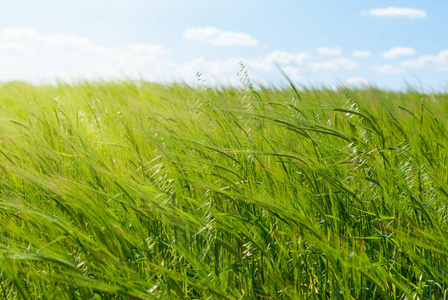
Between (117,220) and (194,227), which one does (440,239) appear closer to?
(194,227)

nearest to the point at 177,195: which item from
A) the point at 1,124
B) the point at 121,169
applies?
the point at 121,169

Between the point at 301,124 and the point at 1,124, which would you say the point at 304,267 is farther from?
the point at 1,124

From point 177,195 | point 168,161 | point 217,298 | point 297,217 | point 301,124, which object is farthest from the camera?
point 301,124

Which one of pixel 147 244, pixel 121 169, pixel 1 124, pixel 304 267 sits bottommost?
pixel 304 267

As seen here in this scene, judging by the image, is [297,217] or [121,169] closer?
[297,217]

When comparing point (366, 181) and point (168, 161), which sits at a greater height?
point (168, 161)

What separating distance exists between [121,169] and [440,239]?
0.92 metres

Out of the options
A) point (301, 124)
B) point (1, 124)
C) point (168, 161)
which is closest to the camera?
point (168, 161)

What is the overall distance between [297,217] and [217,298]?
265mm

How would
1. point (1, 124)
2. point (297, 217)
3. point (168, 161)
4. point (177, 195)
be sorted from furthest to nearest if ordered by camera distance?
point (1, 124) → point (168, 161) → point (177, 195) → point (297, 217)

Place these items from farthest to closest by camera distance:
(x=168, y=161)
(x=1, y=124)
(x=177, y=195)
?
1. (x=1, y=124)
2. (x=168, y=161)
3. (x=177, y=195)

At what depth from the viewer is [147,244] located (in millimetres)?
1043

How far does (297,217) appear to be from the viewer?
97 centimetres

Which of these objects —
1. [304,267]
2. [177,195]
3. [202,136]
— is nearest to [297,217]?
[304,267]
